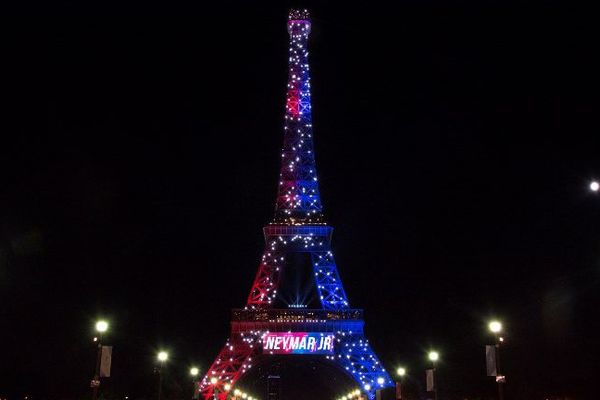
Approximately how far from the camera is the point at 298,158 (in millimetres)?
69500

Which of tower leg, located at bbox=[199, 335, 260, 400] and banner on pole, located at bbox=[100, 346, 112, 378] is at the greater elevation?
tower leg, located at bbox=[199, 335, 260, 400]

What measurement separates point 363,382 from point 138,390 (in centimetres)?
1854

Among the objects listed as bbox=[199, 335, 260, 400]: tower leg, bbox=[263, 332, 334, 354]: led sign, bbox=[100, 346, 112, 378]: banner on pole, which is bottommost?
bbox=[100, 346, 112, 378]: banner on pole

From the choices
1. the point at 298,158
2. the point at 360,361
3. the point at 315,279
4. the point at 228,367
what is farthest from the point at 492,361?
the point at 298,158

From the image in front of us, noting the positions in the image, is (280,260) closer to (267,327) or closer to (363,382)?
(267,327)

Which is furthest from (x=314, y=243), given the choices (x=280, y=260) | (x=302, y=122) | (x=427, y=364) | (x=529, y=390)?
(x=529, y=390)

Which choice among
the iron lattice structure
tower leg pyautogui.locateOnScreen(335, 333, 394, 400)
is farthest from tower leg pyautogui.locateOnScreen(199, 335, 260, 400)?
tower leg pyautogui.locateOnScreen(335, 333, 394, 400)

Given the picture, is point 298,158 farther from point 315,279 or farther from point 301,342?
point 301,342

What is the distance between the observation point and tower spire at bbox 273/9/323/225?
68.4 meters

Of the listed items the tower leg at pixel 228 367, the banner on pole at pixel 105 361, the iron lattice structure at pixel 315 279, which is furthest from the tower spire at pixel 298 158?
the banner on pole at pixel 105 361

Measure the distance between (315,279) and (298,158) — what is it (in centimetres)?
1168

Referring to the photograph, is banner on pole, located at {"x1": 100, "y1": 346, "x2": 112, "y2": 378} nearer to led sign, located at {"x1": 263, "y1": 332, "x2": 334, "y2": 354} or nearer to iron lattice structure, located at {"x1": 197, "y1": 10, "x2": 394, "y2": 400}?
iron lattice structure, located at {"x1": 197, "y1": 10, "x2": 394, "y2": 400}

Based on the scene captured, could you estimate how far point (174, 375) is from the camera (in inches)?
2709

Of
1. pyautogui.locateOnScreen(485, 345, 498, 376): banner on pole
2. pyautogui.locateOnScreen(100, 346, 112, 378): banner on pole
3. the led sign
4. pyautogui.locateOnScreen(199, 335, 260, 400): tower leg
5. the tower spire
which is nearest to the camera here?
pyautogui.locateOnScreen(485, 345, 498, 376): banner on pole
